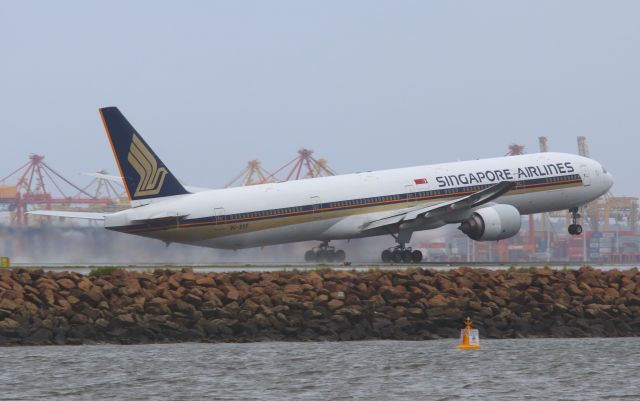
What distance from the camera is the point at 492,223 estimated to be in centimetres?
5616

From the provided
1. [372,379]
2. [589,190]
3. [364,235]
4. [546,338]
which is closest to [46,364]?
[372,379]

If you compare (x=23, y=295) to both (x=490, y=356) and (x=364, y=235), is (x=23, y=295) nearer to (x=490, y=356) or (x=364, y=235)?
(x=490, y=356)

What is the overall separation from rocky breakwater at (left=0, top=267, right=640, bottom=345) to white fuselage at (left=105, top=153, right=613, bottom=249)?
14297 mm

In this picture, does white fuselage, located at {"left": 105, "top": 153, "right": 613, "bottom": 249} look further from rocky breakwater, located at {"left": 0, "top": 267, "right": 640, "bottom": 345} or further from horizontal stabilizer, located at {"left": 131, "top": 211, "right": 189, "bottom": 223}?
rocky breakwater, located at {"left": 0, "top": 267, "right": 640, "bottom": 345}

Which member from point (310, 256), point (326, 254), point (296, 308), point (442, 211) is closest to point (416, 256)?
point (442, 211)

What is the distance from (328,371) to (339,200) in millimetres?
27554

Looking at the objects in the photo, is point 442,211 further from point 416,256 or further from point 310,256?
point 310,256

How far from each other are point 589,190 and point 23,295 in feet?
113

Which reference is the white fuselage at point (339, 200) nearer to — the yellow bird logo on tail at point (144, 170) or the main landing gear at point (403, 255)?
the yellow bird logo on tail at point (144, 170)

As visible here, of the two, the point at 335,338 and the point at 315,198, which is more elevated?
the point at 315,198

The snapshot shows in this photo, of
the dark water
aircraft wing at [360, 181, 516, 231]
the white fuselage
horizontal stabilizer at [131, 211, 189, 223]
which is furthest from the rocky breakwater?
aircraft wing at [360, 181, 516, 231]

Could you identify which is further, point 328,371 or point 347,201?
point 347,201

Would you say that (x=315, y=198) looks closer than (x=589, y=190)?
Yes

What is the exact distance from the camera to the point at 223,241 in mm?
53562
